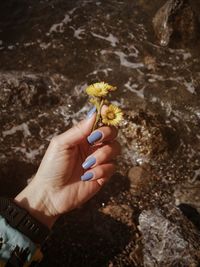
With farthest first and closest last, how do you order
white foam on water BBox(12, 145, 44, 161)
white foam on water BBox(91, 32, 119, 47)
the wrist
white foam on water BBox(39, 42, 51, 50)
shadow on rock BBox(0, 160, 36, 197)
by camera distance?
white foam on water BBox(91, 32, 119, 47) → white foam on water BBox(39, 42, 51, 50) → white foam on water BBox(12, 145, 44, 161) → shadow on rock BBox(0, 160, 36, 197) → the wrist

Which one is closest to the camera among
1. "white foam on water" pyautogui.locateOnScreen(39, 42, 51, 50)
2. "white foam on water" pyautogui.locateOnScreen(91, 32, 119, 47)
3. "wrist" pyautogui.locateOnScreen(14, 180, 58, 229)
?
"wrist" pyautogui.locateOnScreen(14, 180, 58, 229)

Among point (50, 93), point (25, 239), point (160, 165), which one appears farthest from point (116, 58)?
point (25, 239)

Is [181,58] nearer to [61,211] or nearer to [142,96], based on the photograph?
[142,96]

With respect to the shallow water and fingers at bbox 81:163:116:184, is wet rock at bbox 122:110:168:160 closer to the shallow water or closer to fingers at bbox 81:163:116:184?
the shallow water

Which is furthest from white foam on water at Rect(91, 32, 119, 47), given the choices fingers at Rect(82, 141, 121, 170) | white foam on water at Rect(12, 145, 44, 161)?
fingers at Rect(82, 141, 121, 170)

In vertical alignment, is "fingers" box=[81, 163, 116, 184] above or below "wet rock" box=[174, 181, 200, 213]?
above

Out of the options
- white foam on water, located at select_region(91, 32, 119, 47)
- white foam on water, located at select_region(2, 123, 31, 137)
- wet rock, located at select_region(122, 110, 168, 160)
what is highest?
white foam on water, located at select_region(91, 32, 119, 47)

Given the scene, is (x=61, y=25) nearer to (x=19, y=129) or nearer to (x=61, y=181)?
(x=19, y=129)
